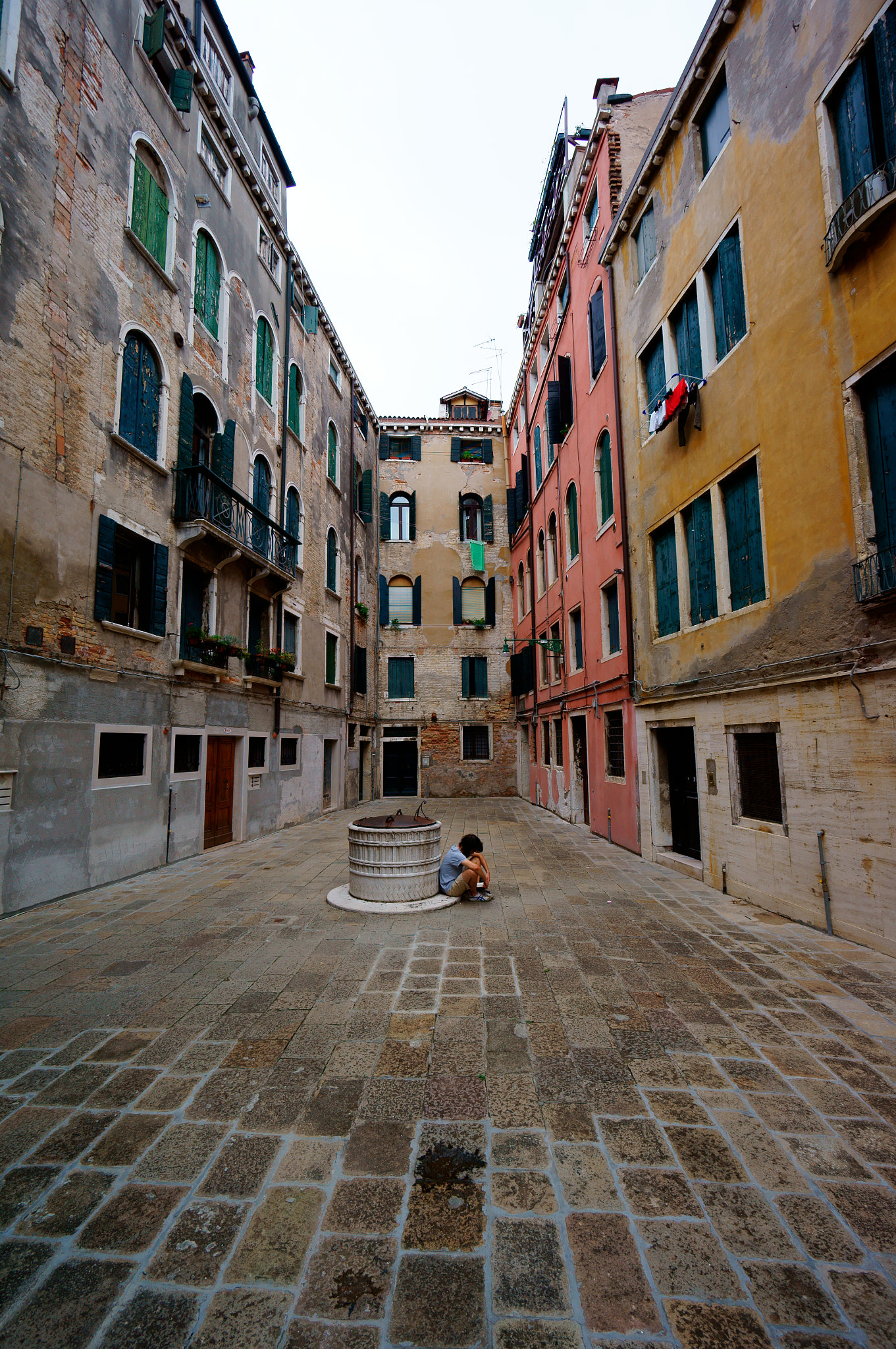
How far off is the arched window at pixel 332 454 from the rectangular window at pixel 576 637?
8437mm

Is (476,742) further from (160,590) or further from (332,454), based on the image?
(160,590)

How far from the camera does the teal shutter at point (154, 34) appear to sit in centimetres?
928

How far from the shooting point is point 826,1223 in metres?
2.37

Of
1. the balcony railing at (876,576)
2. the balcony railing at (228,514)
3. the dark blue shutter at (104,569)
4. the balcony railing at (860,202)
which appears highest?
the balcony railing at (860,202)

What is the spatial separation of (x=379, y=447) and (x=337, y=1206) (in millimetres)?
23999

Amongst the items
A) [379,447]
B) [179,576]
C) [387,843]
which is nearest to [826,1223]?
[387,843]

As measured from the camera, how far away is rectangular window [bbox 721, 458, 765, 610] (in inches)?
280

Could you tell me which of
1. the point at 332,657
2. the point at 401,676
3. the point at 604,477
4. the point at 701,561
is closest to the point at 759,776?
the point at 701,561

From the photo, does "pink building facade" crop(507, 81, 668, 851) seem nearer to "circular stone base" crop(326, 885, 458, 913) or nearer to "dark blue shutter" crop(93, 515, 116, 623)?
"circular stone base" crop(326, 885, 458, 913)

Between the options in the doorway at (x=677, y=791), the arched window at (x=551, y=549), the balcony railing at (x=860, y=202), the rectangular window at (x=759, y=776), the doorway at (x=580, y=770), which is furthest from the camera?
the arched window at (x=551, y=549)

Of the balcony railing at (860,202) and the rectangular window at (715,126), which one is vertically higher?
the rectangular window at (715,126)

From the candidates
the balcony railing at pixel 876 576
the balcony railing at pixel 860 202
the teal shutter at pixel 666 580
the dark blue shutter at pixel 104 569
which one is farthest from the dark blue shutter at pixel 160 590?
Answer: the balcony railing at pixel 860 202

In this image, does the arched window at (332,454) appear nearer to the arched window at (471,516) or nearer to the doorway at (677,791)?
the arched window at (471,516)

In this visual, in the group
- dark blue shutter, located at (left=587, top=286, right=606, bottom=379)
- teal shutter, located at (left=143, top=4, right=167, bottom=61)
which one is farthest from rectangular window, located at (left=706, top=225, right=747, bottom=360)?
teal shutter, located at (left=143, top=4, right=167, bottom=61)
